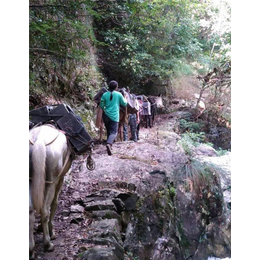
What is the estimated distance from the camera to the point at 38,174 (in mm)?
1952

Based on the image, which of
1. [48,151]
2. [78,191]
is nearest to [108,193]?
[78,191]

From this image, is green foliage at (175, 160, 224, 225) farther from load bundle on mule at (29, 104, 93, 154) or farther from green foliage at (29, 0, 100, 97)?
green foliage at (29, 0, 100, 97)

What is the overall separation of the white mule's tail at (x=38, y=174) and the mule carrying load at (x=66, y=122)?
479mm

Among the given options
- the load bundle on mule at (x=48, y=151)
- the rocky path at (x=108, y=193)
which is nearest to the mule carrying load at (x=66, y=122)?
the load bundle on mule at (x=48, y=151)

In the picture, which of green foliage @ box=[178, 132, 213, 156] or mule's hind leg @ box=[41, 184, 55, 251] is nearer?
mule's hind leg @ box=[41, 184, 55, 251]

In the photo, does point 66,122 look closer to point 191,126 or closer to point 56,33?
point 56,33

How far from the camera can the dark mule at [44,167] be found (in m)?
1.95

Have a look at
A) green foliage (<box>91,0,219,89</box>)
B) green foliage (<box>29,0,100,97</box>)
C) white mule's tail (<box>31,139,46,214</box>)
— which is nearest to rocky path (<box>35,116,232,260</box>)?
white mule's tail (<box>31,139,46,214</box>)

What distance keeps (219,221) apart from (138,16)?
297 centimetres

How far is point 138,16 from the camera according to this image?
12.6 ft

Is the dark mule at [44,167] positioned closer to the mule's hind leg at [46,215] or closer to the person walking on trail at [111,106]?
the mule's hind leg at [46,215]

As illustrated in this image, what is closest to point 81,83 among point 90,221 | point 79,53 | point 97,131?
point 97,131

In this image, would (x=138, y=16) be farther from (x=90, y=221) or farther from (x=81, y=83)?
(x=90, y=221)

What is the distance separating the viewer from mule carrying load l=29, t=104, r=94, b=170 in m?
2.42
